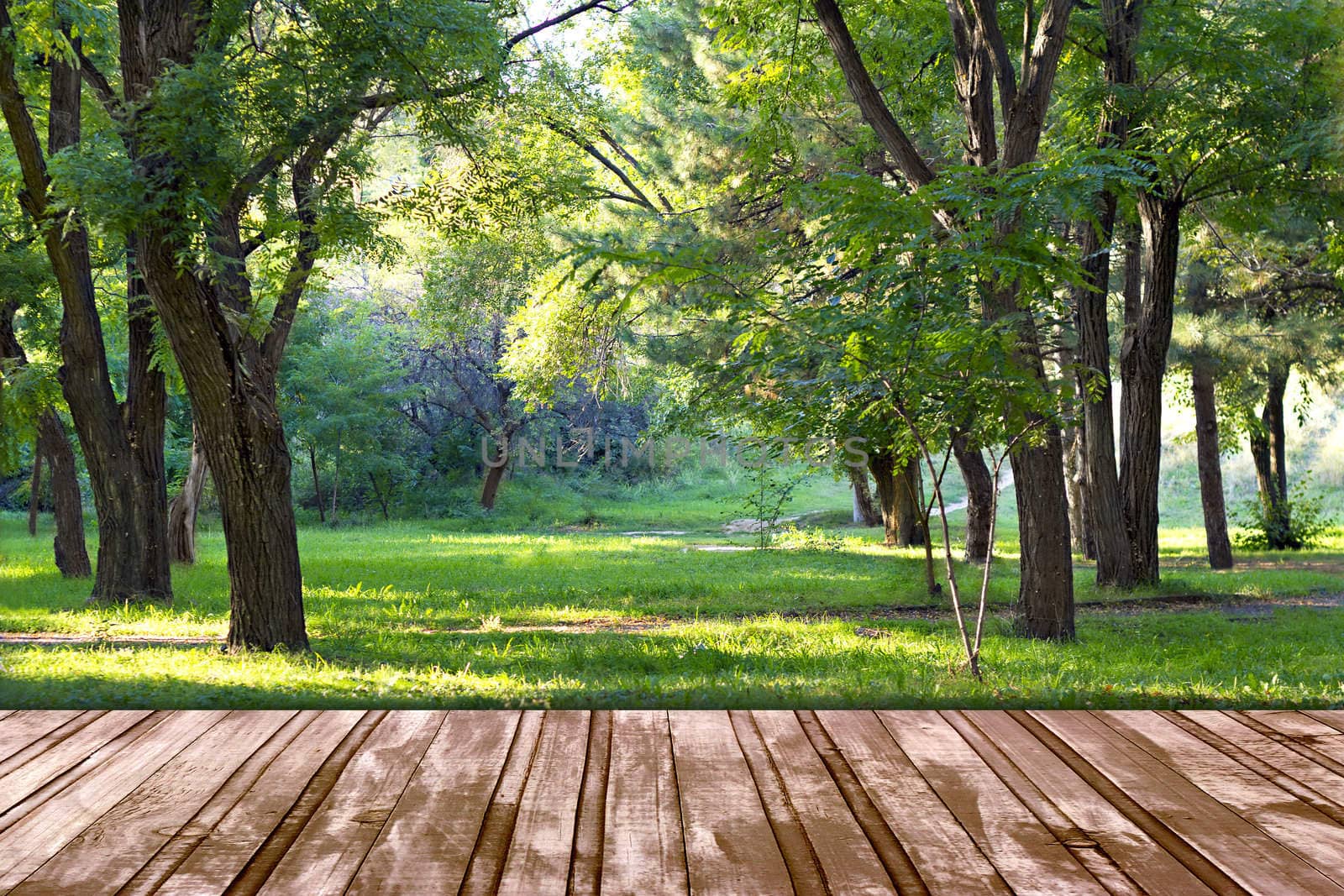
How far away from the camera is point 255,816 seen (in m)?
2.82

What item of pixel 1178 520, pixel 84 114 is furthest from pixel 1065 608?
pixel 1178 520

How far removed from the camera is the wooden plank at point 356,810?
2.42m

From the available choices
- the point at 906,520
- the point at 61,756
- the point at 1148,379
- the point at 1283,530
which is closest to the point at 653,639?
the point at 61,756

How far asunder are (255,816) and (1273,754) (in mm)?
3009

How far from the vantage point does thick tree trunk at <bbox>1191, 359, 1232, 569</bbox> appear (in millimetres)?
15383

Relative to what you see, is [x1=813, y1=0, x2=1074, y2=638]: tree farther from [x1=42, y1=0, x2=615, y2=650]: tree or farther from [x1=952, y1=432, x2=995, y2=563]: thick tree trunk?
[x1=42, y1=0, x2=615, y2=650]: tree

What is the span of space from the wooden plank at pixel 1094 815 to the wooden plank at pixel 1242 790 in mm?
320

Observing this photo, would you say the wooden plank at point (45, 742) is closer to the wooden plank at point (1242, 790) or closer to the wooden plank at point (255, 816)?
the wooden plank at point (255, 816)

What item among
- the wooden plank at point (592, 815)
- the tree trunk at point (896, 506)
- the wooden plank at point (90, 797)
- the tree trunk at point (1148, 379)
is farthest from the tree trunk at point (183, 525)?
the wooden plank at point (592, 815)

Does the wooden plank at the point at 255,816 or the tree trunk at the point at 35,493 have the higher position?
the tree trunk at the point at 35,493

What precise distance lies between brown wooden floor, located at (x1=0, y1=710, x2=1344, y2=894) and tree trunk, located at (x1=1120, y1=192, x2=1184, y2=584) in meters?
8.59

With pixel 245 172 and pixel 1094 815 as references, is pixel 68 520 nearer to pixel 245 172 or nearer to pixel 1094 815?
pixel 245 172

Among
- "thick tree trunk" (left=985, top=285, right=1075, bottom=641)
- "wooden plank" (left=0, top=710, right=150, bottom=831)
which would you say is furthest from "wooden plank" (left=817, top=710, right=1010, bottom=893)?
"thick tree trunk" (left=985, top=285, right=1075, bottom=641)

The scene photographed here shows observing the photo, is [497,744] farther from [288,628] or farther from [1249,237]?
[1249,237]
